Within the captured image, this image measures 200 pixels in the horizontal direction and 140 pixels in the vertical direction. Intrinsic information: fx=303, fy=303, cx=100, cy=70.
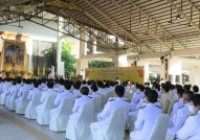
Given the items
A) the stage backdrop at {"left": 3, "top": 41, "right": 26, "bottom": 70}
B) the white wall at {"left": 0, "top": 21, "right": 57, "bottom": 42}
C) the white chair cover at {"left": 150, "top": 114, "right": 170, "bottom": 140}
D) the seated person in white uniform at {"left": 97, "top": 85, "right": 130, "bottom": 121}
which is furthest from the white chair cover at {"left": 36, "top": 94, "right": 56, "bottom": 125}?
the white wall at {"left": 0, "top": 21, "right": 57, "bottom": 42}

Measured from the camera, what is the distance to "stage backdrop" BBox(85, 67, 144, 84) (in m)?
15.2

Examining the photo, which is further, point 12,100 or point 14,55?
point 14,55

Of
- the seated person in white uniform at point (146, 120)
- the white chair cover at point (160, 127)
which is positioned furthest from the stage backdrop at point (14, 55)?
the white chair cover at point (160, 127)

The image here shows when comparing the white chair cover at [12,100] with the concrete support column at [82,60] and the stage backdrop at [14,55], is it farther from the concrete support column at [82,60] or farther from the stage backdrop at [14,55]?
the concrete support column at [82,60]

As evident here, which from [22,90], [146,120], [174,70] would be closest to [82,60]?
[174,70]

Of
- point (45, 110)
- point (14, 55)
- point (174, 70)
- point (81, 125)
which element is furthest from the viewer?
point (14, 55)

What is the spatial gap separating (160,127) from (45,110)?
3850 mm

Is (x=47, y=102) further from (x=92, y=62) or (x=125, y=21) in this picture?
(x=92, y=62)

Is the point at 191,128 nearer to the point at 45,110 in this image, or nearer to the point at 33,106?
the point at 45,110

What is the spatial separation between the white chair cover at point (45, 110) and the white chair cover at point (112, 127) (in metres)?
2.47

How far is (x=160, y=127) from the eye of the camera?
12.8ft

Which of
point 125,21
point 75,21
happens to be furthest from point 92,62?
point 125,21

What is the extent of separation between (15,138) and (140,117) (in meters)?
2.88

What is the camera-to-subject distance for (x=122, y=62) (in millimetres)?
20141
